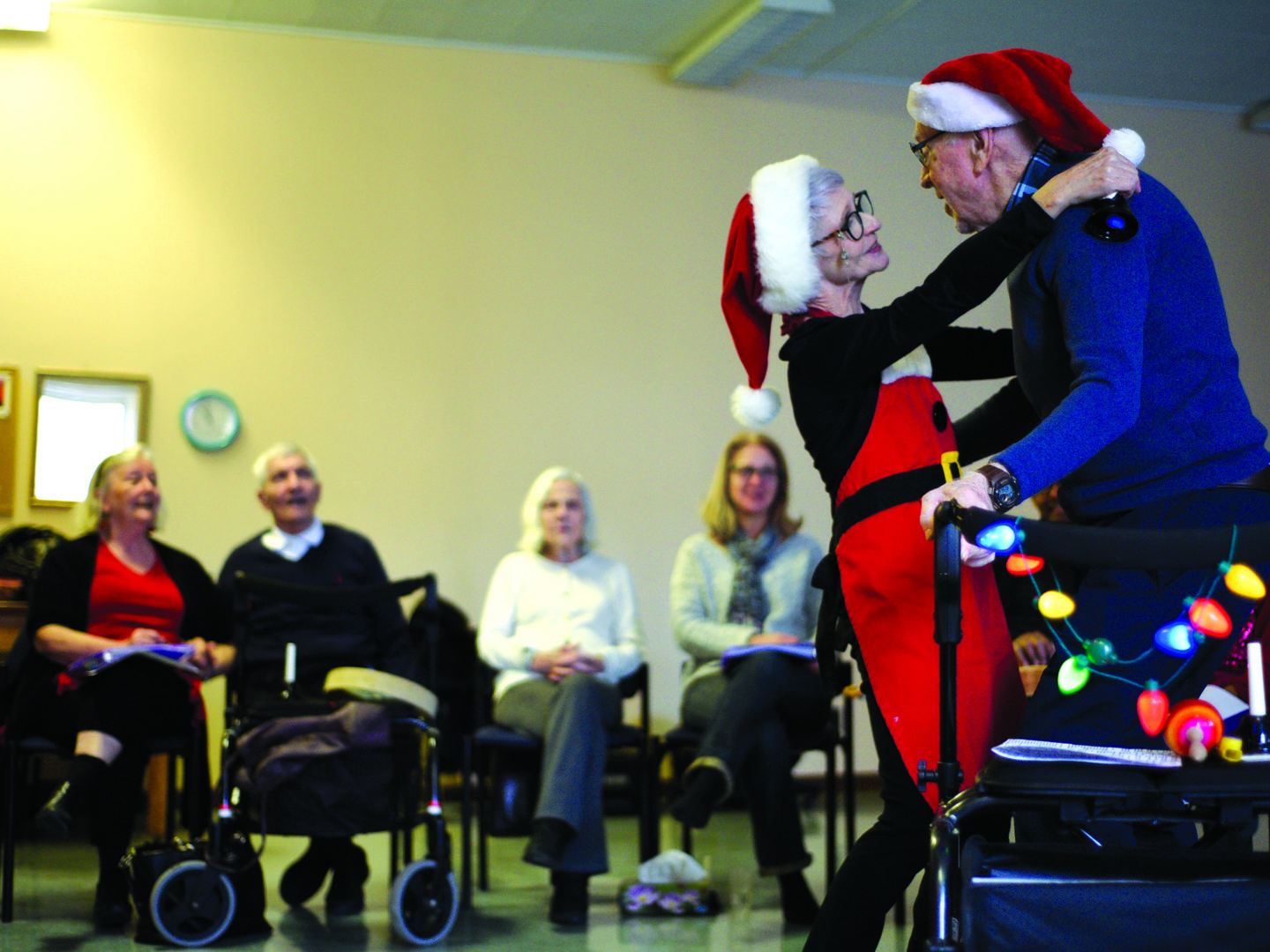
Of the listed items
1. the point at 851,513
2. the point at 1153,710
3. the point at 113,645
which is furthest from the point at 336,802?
the point at 1153,710

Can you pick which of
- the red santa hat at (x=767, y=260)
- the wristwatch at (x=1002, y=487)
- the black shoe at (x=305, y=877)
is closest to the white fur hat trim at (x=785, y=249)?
the red santa hat at (x=767, y=260)

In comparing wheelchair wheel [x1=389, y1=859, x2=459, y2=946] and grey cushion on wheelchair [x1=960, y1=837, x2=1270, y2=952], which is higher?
grey cushion on wheelchair [x1=960, y1=837, x2=1270, y2=952]

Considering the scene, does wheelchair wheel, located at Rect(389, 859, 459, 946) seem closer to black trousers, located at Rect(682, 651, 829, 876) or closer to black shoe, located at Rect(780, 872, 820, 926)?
black trousers, located at Rect(682, 651, 829, 876)

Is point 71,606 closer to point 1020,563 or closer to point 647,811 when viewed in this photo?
point 647,811

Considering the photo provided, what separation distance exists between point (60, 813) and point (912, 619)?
2445mm

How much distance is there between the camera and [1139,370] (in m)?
1.49

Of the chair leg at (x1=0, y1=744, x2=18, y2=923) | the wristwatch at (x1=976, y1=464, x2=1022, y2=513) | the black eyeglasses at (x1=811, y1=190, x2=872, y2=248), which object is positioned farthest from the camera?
the chair leg at (x1=0, y1=744, x2=18, y2=923)

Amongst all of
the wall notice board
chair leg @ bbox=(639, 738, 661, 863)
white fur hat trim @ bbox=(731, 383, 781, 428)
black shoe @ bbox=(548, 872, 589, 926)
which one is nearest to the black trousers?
chair leg @ bbox=(639, 738, 661, 863)

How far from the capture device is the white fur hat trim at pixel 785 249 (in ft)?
6.17

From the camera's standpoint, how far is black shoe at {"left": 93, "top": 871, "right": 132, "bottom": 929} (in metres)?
3.33

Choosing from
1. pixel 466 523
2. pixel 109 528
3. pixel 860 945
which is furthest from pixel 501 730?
pixel 860 945

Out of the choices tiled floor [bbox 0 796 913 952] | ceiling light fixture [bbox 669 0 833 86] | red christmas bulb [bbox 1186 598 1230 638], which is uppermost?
ceiling light fixture [bbox 669 0 833 86]

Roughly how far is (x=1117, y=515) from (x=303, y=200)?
14.5 ft

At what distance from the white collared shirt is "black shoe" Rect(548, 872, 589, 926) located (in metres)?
1.30
